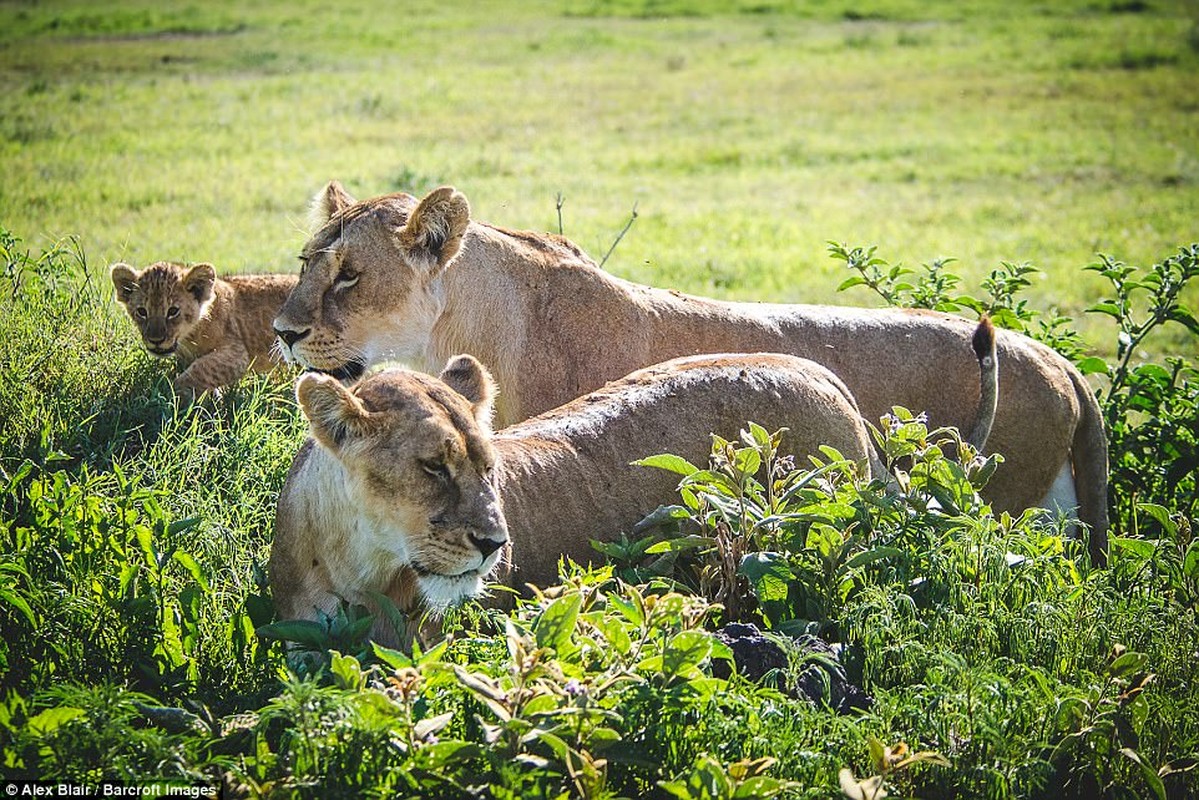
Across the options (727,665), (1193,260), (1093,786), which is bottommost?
(1093,786)

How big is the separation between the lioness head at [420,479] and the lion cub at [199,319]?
2678 millimetres

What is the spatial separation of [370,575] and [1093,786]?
7.45 ft

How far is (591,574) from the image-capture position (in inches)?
175

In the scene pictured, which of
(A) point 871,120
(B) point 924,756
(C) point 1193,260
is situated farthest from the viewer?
(A) point 871,120

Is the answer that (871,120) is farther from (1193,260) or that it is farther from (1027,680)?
(1027,680)

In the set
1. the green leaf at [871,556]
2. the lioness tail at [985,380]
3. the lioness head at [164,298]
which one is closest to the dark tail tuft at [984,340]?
the lioness tail at [985,380]

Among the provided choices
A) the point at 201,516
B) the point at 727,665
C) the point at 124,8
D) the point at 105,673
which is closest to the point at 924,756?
the point at 727,665

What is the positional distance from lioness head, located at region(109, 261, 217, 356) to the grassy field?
132 mm

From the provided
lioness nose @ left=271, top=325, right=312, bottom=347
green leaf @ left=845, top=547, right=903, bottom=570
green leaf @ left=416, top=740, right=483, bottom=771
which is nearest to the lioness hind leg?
green leaf @ left=845, top=547, right=903, bottom=570

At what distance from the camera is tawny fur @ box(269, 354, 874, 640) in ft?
14.3

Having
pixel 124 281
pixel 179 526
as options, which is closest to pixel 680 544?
pixel 179 526

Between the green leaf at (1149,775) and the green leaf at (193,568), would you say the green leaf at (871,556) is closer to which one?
the green leaf at (1149,775)

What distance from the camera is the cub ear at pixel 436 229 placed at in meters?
5.84

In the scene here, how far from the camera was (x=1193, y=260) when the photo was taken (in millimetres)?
7074
